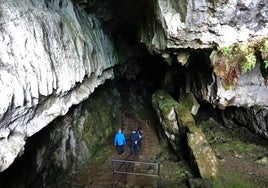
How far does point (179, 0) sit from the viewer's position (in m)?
8.30

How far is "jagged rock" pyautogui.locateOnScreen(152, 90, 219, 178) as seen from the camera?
1091 centimetres

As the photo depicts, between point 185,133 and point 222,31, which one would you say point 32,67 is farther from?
point 185,133

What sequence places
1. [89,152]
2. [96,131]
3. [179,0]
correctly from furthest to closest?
[96,131] → [89,152] → [179,0]

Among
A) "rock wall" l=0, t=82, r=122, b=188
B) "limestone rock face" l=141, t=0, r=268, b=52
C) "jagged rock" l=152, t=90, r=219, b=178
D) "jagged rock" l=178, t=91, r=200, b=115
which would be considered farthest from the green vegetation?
"rock wall" l=0, t=82, r=122, b=188

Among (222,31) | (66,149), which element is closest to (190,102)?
(222,31)

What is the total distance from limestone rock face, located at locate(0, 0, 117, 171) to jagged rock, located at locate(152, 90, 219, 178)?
548 cm

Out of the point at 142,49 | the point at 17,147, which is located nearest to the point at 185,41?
the point at 17,147

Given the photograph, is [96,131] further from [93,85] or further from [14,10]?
[14,10]

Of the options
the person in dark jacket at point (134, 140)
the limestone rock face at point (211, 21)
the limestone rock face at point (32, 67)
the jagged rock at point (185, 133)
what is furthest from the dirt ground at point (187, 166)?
the limestone rock face at point (211, 21)

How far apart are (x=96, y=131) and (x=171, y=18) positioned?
7865 millimetres

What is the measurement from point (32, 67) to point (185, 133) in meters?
8.08

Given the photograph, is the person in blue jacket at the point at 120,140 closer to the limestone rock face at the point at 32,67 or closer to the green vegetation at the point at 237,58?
the limestone rock face at the point at 32,67

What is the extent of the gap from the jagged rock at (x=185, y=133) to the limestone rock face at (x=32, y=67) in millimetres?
5476

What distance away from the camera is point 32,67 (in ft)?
19.8
